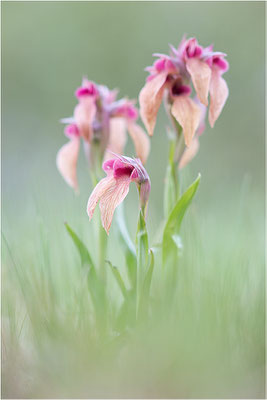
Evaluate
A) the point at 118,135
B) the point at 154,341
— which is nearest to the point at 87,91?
the point at 118,135

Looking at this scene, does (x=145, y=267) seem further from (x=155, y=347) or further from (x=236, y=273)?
(x=236, y=273)

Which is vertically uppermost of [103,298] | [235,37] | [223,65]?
[235,37]

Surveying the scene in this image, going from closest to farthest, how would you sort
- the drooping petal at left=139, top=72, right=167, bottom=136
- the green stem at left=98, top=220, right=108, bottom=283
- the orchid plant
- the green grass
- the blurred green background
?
the green grass < the orchid plant < the drooping petal at left=139, top=72, right=167, bottom=136 < the green stem at left=98, top=220, right=108, bottom=283 < the blurred green background

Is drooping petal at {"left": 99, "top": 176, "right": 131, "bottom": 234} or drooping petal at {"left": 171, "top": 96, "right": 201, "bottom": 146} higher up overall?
drooping petal at {"left": 171, "top": 96, "right": 201, "bottom": 146}

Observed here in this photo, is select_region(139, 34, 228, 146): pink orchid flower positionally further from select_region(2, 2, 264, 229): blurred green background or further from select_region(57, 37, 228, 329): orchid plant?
select_region(2, 2, 264, 229): blurred green background

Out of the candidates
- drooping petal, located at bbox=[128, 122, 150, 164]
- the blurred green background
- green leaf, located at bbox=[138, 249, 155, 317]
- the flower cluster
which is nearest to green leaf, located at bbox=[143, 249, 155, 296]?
green leaf, located at bbox=[138, 249, 155, 317]

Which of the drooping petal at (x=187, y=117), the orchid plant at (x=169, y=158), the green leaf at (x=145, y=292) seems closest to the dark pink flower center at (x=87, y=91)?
the orchid plant at (x=169, y=158)

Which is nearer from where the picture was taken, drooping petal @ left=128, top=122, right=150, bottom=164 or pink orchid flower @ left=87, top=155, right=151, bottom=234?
pink orchid flower @ left=87, top=155, right=151, bottom=234

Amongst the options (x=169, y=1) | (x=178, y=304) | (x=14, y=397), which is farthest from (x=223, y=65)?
Answer: (x=169, y=1)
